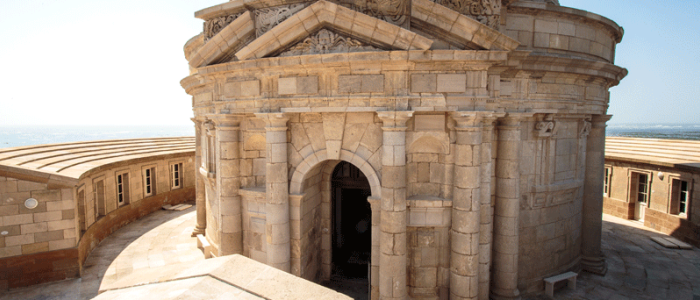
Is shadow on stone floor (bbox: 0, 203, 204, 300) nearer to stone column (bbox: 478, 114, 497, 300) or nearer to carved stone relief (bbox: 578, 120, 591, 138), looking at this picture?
stone column (bbox: 478, 114, 497, 300)

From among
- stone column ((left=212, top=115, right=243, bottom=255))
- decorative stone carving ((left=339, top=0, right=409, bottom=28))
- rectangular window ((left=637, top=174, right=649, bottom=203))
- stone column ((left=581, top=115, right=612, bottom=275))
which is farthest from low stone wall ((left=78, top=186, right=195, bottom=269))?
rectangular window ((left=637, top=174, right=649, bottom=203))

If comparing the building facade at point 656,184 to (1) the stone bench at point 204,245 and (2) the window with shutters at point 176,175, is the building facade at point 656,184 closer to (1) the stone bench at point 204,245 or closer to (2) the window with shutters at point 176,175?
(1) the stone bench at point 204,245

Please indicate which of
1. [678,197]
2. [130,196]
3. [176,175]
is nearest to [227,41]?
[130,196]

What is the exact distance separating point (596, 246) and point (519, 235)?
3.83 m

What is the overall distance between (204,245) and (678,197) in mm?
20316

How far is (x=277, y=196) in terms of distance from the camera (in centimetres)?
939

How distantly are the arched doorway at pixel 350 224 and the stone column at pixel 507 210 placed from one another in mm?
4111

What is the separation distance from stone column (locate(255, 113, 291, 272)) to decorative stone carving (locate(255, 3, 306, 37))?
2.33m

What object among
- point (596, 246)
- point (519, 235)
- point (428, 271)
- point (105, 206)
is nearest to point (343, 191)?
point (428, 271)

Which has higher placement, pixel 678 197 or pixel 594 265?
pixel 678 197

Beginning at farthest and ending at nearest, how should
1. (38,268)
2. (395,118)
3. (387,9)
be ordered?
(38,268) → (387,9) → (395,118)

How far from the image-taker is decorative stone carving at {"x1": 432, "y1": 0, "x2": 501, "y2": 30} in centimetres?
858

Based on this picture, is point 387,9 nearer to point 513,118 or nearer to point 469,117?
point 469,117

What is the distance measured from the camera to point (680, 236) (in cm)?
1557
